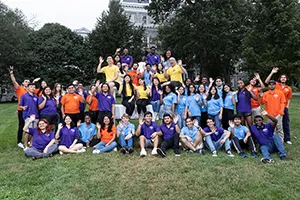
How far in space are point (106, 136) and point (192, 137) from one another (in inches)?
93.6

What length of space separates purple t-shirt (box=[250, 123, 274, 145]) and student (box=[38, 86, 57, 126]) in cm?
566

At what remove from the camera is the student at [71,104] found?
866 cm

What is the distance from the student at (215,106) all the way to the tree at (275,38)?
16.8 m

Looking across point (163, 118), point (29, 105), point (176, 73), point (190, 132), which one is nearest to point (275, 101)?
point (190, 132)

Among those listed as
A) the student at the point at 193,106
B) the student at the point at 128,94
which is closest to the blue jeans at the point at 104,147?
the student at the point at 128,94

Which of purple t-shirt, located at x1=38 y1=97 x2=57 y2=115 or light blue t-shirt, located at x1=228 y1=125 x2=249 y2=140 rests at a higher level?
purple t-shirt, located at x1=38 y1=97 x2=57 y2=115

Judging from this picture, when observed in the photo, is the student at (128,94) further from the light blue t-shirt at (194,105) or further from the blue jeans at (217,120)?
the blue jeans at (217,120)

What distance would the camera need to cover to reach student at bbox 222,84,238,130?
8406mm

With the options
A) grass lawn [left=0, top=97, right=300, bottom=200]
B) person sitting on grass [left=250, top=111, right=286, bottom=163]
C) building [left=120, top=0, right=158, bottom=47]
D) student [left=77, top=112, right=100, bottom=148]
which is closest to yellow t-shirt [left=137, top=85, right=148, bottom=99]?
student [left=77, top=112, right=100, bottom=148]

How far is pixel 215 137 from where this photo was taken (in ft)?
25.8

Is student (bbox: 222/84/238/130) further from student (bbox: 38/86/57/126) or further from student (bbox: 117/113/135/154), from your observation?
student (bbox: 38/86/57/126)

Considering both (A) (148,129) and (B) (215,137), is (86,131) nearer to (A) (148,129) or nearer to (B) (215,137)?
(A) (148,129)

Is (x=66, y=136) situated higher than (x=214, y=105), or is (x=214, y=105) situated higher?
(x=214, y=105)

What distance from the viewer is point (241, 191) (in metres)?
5.16
